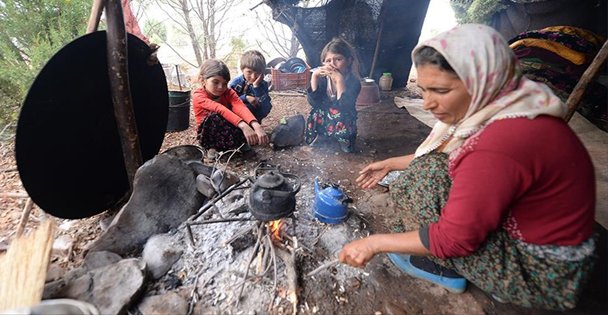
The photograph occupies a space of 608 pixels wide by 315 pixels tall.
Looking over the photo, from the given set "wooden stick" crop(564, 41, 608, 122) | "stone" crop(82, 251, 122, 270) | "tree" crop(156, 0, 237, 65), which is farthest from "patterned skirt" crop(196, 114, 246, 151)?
"tree" crop(156, 0, 237, 65)

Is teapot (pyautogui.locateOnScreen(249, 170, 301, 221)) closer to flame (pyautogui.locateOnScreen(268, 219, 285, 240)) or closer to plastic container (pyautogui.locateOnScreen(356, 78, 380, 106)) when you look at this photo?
flame (pyautogui.locateOnScreen(268, 219, 285, 240))

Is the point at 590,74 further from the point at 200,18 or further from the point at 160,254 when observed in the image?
the point at 200,18

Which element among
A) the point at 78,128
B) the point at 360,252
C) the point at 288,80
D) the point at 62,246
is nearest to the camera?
the point at 360,252

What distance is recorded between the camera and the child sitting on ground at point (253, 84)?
3.80 m

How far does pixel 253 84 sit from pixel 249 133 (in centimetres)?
128

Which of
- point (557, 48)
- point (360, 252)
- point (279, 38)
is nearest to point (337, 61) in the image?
point (360, 252)

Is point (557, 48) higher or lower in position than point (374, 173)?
higher

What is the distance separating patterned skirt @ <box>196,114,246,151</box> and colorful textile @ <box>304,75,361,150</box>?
3.72 feet

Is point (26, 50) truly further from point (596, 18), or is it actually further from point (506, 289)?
point (596, 18)

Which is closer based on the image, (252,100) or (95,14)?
(95,14)

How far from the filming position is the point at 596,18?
4781 millimetres

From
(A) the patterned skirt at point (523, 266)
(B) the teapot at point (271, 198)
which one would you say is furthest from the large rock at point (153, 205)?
(A) the patterned skirt at point (523, 266)

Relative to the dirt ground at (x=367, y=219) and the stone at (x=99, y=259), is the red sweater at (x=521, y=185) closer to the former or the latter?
the dirt ground at (x=367, y=219)

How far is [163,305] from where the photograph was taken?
1.66 meters
